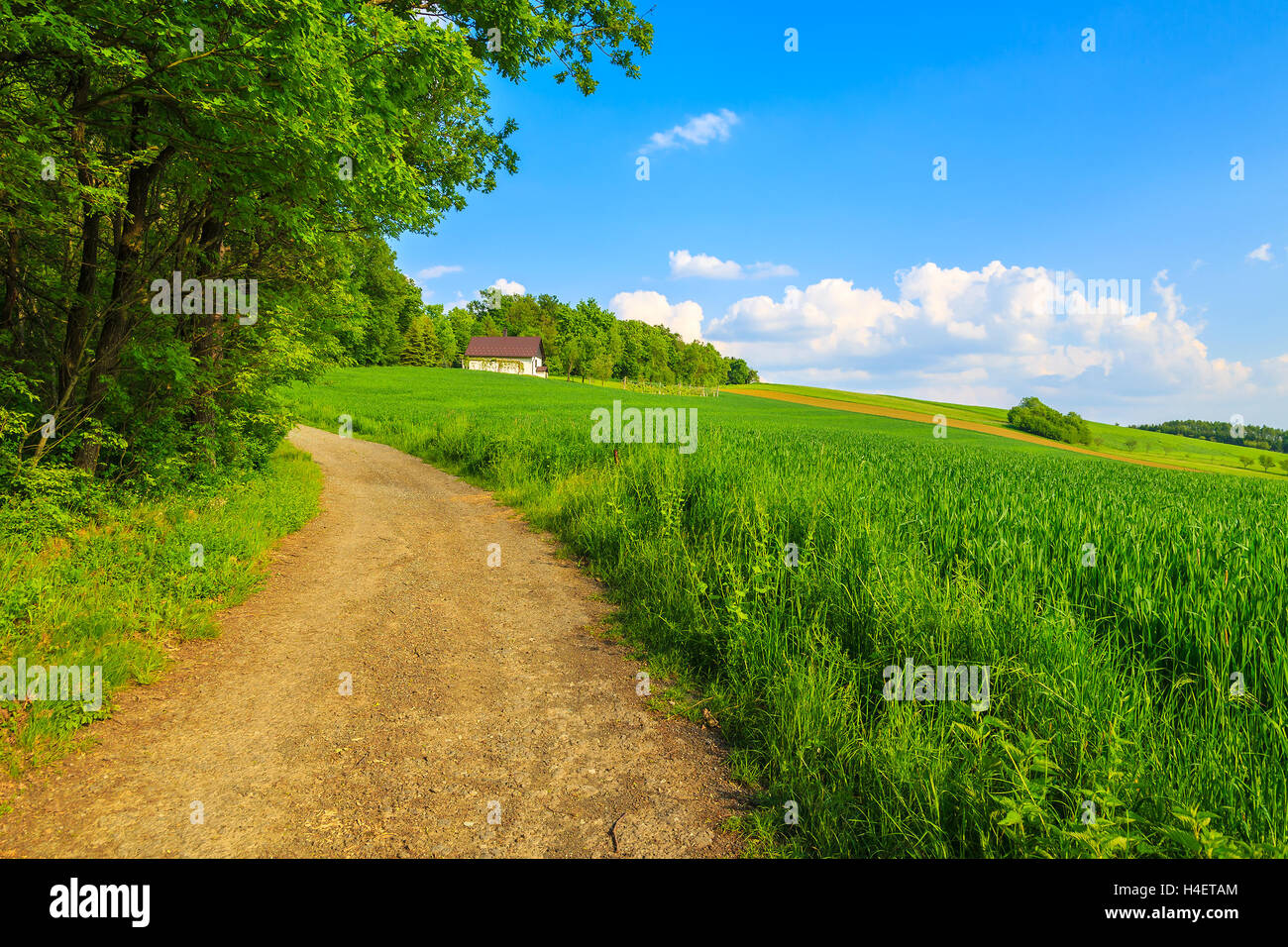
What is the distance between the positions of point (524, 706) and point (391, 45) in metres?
8.12

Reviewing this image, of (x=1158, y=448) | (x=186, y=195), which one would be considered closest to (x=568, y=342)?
(x=1158, y=448)

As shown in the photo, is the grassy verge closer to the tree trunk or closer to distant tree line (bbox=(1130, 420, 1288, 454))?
the tree trunk

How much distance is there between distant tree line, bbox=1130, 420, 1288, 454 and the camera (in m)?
85.3

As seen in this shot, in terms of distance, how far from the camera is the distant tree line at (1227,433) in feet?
280

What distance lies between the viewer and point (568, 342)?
103 m

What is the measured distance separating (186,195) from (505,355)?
9834 cm

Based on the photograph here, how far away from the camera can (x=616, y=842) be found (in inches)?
121

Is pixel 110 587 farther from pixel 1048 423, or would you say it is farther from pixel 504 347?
pixel 504 347

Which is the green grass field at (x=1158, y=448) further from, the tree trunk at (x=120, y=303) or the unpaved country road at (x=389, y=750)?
the tree trunk at (x=120, y=303)

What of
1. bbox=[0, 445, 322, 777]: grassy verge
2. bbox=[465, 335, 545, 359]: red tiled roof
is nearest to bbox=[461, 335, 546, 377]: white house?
bbox=[465, 335, 545, 359]: red tiled roof

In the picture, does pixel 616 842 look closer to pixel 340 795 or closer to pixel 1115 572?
pixel 340 795

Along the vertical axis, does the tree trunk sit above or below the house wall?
below

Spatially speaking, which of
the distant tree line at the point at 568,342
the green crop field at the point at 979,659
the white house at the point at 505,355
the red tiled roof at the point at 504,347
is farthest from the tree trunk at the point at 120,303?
the red tiled roof at the point at 504,347
